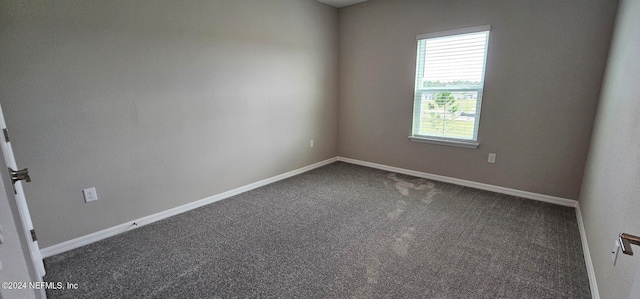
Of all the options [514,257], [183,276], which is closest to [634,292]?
[514,257]

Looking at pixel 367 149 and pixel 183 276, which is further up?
pixel 367 149

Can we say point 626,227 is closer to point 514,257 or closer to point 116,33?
point 514,257

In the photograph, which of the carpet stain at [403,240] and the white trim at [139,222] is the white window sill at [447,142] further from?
the white trim at [139,222]

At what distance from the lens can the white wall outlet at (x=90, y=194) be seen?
2.26m

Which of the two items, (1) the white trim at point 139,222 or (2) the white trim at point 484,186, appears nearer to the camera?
(1) the white trim at point 139,222

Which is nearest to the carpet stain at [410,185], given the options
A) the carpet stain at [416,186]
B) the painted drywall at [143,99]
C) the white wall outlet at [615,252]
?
the carpet stain at [416,186]

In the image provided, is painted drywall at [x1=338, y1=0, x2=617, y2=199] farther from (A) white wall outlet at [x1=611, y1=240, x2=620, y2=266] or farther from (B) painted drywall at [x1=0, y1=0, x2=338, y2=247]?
(A) white wall outlet at [x1=611, y1=240, x2=620, y2=266]

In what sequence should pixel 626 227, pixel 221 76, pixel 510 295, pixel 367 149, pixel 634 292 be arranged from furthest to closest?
pixel 367 149, pixel 221 76, pixel 510 295, pixel 626 227, pixel 634 292

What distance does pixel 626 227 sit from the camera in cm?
128

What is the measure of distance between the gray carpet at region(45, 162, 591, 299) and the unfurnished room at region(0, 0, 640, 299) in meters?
0.02

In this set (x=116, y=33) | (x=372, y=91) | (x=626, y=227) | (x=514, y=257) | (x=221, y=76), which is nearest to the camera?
(x=626, y=227)

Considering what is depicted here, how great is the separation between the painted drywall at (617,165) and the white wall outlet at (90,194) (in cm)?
335

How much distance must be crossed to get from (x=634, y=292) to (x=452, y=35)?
3.23 meters

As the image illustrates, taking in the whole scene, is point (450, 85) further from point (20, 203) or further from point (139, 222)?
point (20, 203)
